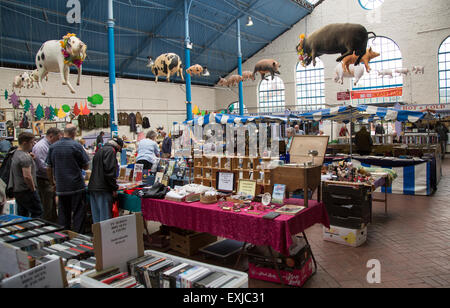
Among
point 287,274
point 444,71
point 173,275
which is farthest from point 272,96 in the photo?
point 173,275

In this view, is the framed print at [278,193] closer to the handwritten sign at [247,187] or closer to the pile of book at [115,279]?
the handwritten sign at [247,187]

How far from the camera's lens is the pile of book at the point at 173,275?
1663 mm

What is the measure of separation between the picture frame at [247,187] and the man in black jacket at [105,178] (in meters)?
Result: 1.61

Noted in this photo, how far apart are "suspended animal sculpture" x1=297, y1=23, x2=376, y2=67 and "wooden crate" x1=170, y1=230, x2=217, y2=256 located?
3174 millimetres

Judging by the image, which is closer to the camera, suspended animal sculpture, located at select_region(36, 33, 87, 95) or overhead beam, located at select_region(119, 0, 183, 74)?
suspended animal sculpture, located at select_region(36, 33, 87, 95)

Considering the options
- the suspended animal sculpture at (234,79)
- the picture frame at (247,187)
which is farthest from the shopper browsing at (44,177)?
the suspended animal sculpture at (234,79)

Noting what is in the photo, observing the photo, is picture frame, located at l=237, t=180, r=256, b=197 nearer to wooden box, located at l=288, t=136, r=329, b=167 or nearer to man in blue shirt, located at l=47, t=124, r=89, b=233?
wooden box, located at l=288, t=136, r=329, b=167

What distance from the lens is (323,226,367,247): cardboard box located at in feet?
13.6

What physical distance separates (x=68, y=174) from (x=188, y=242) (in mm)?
1774

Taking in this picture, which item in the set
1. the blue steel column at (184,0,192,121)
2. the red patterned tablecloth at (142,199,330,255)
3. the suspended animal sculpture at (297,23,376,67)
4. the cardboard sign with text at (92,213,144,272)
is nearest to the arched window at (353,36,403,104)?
the blue steel column at (184,0,192,121)
